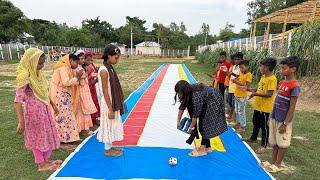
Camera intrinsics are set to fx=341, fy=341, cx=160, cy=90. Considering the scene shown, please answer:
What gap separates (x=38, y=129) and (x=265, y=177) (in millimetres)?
2873

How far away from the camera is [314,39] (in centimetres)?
980

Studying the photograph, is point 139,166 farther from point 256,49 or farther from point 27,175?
point 256,49

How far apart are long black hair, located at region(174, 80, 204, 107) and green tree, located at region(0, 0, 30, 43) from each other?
32.3m

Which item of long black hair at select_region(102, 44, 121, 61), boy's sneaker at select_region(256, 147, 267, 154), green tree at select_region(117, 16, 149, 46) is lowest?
boy's sneaker at select_region(256, 147, 267, 154)

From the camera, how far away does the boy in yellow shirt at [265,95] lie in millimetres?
4984

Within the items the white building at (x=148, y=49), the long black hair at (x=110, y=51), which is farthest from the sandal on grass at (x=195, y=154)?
the white building at (x=148, y=49)

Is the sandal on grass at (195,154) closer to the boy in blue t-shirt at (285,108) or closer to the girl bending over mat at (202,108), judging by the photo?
the girl bending over mat at (202,108)

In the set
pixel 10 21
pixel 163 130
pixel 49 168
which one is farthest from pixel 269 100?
pixel 10 21

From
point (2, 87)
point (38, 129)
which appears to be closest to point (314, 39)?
point (38, 129)

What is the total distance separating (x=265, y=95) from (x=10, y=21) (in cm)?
3323

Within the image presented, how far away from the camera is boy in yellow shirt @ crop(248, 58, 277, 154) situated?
196 inches

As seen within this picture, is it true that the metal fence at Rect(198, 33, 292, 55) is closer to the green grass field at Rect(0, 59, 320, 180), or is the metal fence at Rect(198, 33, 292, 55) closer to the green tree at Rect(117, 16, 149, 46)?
the green grass field at Rect(0, 59, 320, 180)

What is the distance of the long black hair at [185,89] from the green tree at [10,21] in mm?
32333

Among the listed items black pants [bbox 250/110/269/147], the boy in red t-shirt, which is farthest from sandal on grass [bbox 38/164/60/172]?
the boy in red t-shirt
